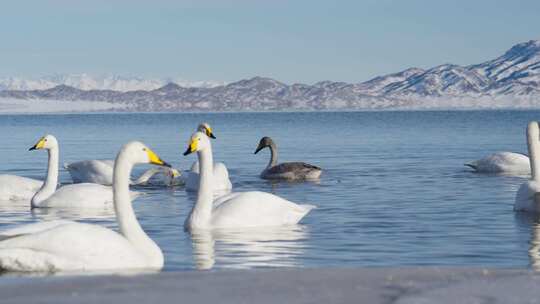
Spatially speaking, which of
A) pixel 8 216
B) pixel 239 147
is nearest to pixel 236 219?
pixel 8 216

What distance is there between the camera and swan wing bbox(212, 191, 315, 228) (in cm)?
1527

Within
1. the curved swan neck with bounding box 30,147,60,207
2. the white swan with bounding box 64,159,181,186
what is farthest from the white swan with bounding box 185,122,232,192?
the curved swan neck with bounding box 30,147,60,207

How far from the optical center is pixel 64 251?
10.8 m

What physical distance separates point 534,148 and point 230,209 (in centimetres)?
552

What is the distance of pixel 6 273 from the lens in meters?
10.8

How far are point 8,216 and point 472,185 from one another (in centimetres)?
998

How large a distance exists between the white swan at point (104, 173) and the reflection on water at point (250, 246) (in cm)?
838

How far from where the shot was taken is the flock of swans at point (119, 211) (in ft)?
35.4

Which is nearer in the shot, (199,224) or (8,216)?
(199,224)

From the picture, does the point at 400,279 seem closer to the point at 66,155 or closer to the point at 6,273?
the point at 6,273

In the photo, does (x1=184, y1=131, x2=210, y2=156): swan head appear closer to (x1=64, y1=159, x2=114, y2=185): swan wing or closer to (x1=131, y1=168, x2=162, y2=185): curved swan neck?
(x1=131, y1=168, x2=162, y2=185): curved swan neck

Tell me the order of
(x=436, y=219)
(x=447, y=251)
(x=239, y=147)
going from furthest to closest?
1. (x=239, y=147)
2. (x=436, y=219)
3. (x=447, y=251)

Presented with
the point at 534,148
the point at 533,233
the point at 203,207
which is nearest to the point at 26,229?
the point at 203,207

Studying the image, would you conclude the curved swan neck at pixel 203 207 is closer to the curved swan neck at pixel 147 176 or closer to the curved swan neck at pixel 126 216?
the curved swan neck at pixel 126 216
